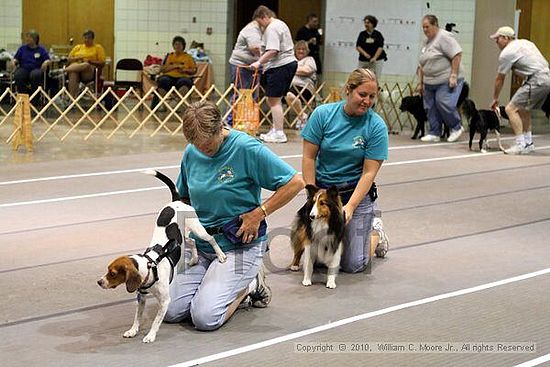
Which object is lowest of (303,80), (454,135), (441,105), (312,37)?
(454,135)

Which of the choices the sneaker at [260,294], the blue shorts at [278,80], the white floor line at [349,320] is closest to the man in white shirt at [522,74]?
the blue shorts at [278,80]

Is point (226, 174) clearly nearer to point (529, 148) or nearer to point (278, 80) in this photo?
point (278, 80)

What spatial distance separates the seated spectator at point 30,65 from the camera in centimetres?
1341

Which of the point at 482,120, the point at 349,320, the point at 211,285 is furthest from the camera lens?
the point at 482,120

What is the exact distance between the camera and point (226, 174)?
4176mm

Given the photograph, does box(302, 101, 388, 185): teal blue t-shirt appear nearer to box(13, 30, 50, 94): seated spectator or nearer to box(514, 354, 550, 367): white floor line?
box(514, 354, 550, 367): white floor line

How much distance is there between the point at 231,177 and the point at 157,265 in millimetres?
589

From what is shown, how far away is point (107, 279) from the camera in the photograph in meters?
3.65

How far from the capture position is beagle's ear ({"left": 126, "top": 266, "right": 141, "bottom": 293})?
3662 mm

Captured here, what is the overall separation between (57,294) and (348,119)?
5.75 ft

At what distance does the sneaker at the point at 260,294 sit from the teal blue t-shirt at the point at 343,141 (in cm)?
83

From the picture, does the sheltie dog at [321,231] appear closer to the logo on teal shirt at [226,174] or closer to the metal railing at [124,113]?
the logo on teal shirt at [226,174]

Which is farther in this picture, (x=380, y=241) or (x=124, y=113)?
(x=124, y=113)

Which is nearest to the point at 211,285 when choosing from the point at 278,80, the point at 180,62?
the point at 278,80
